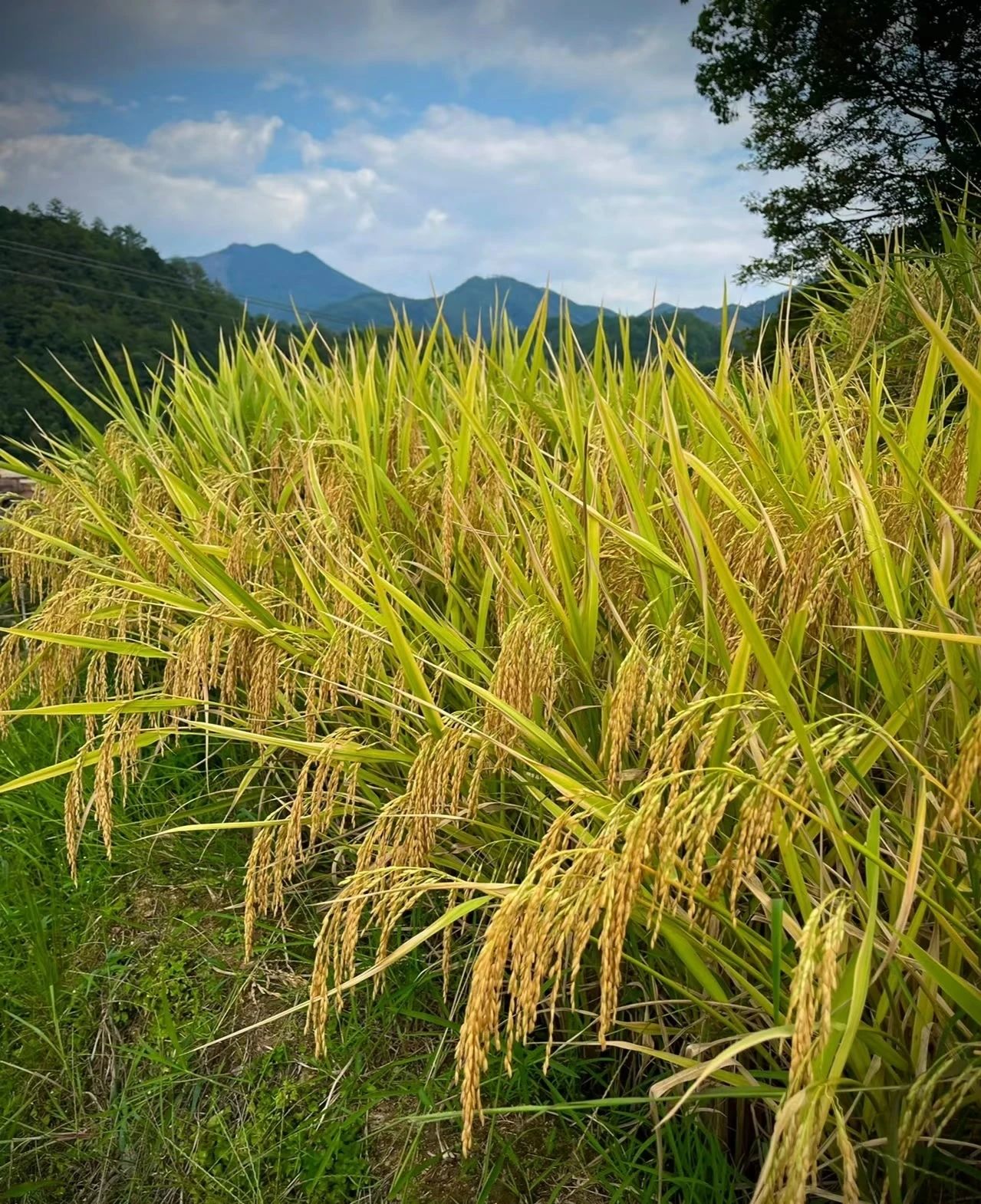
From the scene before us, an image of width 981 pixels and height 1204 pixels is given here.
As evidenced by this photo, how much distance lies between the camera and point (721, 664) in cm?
138

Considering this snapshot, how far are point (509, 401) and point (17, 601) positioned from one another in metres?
2.10

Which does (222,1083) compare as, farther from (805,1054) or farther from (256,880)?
(805,1054)

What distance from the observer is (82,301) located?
2156 cm

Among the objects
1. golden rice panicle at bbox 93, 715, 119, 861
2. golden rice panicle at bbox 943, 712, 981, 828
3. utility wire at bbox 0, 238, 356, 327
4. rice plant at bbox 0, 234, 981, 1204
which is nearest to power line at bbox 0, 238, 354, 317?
utility wire at bbox 0, 238, 356, 327

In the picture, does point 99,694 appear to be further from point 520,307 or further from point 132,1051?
point 520,307

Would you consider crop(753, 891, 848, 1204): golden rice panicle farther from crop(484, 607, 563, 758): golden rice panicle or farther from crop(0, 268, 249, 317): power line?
crop(0, 268, 249, 317): power line

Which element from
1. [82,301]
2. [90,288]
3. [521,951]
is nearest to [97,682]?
[521,951]

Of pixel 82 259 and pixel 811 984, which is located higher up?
pixel 82 259

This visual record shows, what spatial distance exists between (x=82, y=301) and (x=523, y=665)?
23404mm

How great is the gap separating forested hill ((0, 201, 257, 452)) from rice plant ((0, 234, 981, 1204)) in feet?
60.7

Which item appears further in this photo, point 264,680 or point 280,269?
point 280,269

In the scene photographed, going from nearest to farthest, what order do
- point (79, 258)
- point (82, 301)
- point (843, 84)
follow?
point (843, 84), point (82, 301), point (79, 258)

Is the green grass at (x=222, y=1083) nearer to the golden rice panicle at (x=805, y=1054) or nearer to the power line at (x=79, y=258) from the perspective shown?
the golden rice panicle at (x=805, y=1054)

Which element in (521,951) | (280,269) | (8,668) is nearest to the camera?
(521,951)
